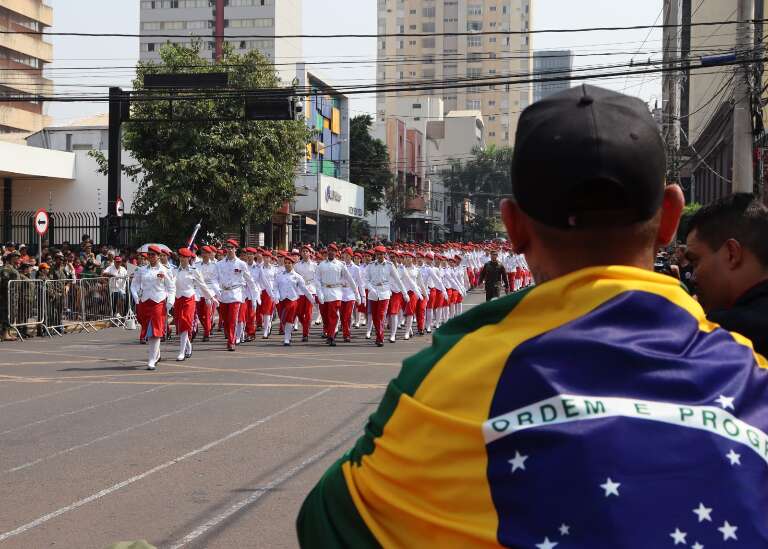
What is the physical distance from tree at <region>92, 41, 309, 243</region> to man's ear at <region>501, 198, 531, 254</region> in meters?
31.6


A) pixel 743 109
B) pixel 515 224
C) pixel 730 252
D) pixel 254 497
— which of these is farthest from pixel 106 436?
pixel 743 109

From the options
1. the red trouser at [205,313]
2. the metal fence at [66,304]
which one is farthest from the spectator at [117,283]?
the red trouser at [205,313]

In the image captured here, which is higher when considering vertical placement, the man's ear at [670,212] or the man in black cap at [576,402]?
the man's ear at [670,212]

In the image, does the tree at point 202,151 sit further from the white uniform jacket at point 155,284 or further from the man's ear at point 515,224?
the man's ear at point 515,224

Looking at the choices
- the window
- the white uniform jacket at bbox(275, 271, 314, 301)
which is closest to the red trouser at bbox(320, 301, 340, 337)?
the white uniform jacket at bbox(275, 271, 314, 301)

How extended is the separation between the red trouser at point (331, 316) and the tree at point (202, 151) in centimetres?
1050

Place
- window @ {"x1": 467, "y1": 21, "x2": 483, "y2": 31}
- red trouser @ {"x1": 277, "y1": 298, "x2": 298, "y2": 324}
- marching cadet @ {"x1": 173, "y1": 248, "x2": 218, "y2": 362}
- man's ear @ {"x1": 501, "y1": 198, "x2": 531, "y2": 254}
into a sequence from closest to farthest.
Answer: man's ear @ {"x1": 501, "y1": 198, "x2": 531, "y2": 254} → marching cadet @ {"x1": 173, "y1": 248, "x2": 218, "y2": 362} → red trouser @ {"x1": 277, "y1": 298, "x2": 298, "y2": 324} → window @ {"x1": 467, "y1": 21, "x2": 483, "y2": 31}

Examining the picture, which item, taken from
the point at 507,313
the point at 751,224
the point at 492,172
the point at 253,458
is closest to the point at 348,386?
the point at 253,458

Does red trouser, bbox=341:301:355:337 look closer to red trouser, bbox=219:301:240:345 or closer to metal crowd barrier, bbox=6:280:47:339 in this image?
red trouser, bbox=219:301:240:345

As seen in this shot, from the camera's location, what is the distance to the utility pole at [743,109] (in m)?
20.5

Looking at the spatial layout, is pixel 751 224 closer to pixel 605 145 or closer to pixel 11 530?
pixel 605 145

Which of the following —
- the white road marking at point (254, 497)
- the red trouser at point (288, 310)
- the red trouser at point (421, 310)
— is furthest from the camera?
the red trouser at point (421, 310)

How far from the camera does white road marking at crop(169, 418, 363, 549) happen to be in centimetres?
669

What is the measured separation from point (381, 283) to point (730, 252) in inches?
848
